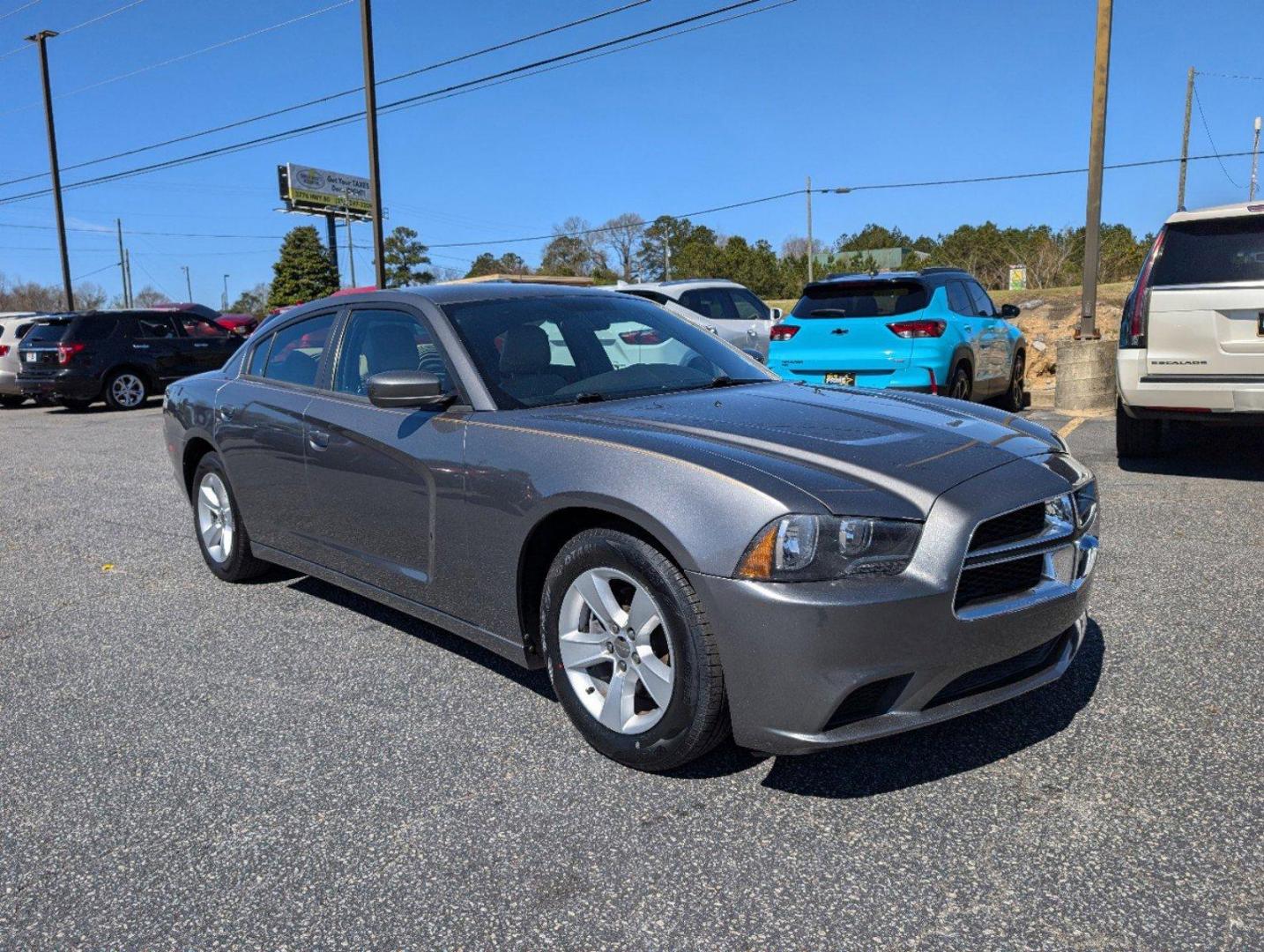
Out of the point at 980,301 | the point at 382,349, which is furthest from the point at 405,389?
the point at 980,301

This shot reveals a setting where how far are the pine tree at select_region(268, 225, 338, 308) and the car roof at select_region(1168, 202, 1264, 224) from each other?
89.0 meters

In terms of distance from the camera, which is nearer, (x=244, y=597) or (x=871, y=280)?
(x=244, y=597)

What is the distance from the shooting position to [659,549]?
2.90m

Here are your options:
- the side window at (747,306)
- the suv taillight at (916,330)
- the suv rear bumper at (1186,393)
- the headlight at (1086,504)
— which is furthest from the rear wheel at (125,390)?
the headlight at (1086,504)

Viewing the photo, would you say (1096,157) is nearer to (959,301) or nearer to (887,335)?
(959,301)

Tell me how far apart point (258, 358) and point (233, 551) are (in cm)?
99

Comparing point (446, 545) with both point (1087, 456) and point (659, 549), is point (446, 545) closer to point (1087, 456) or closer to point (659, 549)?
point (659, 549)

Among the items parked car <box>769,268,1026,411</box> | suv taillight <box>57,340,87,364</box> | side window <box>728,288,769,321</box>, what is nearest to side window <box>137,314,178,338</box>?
suv taillight <box>57,340,87,364</box>

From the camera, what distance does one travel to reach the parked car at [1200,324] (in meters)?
6.71

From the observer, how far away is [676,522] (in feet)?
9.20

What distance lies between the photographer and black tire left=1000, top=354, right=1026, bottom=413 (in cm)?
1192

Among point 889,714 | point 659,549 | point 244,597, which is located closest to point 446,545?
point 659,549

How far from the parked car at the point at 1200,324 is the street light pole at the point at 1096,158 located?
657 cm

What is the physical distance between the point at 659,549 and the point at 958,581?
0.81m
